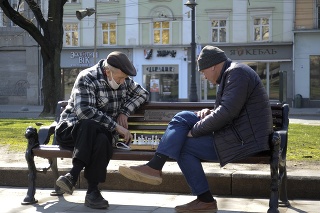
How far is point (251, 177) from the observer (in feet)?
19.2

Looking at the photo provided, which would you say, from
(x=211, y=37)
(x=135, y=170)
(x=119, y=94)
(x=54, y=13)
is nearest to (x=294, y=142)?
(x=119, y=94)

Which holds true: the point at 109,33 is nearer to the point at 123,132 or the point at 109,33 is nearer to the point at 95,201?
the point at 123,132

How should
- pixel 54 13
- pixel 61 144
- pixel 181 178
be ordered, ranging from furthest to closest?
pixel 54 13
pixel 181 178
pixel 61 144

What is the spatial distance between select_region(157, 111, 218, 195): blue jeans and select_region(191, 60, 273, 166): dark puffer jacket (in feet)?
0.40

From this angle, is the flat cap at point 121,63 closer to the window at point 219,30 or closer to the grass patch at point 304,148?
the grass patch at point 304,148

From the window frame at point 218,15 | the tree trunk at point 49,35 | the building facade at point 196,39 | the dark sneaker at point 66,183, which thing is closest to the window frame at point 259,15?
the building facade at point 196,39

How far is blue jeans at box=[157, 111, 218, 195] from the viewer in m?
4.89

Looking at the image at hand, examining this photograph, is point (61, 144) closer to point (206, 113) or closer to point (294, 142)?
point (206, 113)

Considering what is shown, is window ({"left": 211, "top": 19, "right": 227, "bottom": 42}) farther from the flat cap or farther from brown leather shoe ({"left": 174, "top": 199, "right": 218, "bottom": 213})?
brown leather shoe ({"left": 174, "top": 199, "right": 218, "bottom": 213})

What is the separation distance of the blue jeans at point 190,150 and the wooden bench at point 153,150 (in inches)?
12.3

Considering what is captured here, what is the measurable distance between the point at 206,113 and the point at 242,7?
104ft

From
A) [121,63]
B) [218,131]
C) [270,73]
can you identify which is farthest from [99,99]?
[270,73]

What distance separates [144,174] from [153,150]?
66 cm

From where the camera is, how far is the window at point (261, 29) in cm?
3544
